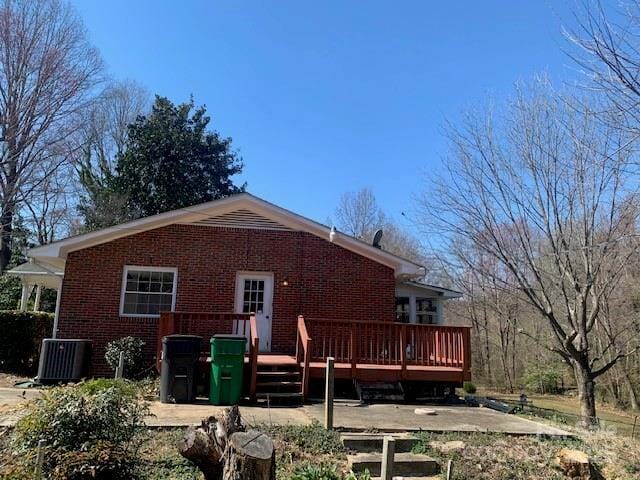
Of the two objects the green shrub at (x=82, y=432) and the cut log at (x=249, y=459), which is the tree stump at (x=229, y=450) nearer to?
the cut log at (x=249, y=459)

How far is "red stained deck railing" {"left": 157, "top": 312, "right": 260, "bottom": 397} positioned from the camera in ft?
29.8

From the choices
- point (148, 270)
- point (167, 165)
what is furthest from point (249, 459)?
point (167, 165)

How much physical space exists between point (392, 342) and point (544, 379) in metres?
16.4

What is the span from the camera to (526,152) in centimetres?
1127

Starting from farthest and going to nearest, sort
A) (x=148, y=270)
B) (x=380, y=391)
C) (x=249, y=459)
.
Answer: (x=148, y=270)
(x=380, y=391)
(x=249, y=459)

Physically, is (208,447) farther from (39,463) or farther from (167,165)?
(167,165)

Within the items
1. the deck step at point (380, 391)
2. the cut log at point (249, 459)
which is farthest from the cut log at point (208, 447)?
the deck step at point (380, 391)

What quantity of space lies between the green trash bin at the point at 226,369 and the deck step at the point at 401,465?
135 inches

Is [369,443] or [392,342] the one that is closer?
[369,443]

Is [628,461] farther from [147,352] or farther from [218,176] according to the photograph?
[218,176]

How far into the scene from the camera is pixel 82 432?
4.39 m

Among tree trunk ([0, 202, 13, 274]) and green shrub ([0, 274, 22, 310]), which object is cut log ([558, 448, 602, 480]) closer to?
tree trunk ([0, 202, 13, 274])

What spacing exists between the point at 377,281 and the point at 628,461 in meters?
7.22

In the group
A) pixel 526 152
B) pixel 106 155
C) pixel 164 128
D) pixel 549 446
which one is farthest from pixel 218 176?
pixel 549 446
